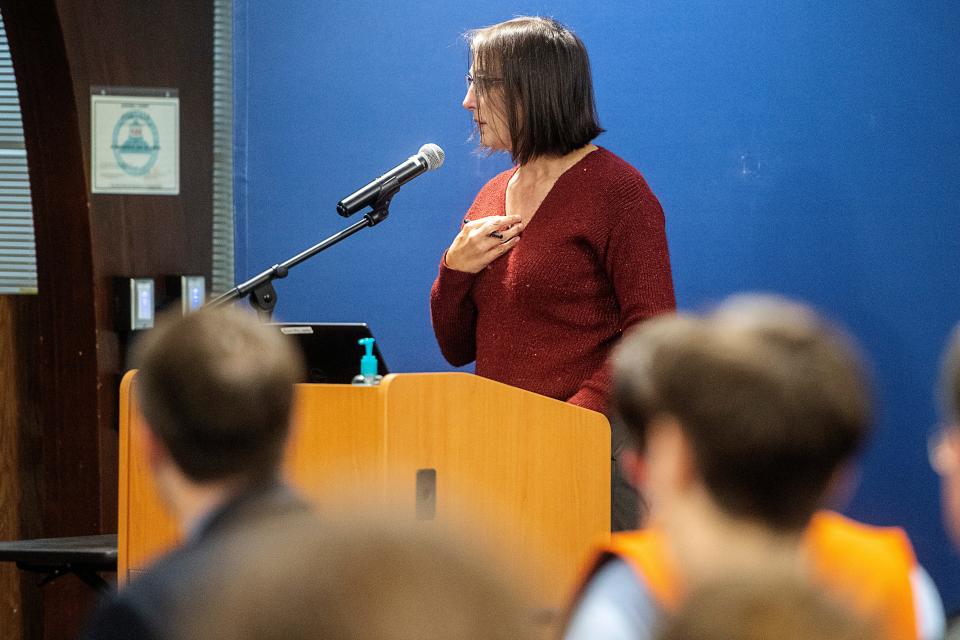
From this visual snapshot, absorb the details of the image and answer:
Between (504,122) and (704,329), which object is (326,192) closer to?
(504,122)

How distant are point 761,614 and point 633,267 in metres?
2.14

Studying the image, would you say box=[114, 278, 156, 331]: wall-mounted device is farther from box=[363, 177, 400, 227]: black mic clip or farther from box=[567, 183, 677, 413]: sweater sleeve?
box=[567, 183, 677, 413]: sweater sleeve

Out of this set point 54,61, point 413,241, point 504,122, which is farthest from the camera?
point 413,241

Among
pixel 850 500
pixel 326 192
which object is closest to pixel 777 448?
pixel 850 500

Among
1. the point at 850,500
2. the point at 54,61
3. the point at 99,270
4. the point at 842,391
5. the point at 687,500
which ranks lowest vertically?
the point at 850,500

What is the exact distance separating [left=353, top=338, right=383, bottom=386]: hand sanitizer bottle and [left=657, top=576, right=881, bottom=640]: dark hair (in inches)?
68.7

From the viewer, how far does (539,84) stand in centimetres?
283

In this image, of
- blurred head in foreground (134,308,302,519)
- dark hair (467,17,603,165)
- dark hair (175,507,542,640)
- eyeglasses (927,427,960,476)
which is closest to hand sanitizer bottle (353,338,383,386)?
dark hair (467,17,603,165)

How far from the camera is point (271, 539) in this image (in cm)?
64

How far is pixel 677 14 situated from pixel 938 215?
3.01 feet

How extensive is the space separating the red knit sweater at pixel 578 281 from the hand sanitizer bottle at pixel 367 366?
455mm

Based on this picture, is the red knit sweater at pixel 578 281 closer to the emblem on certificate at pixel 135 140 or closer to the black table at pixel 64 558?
the black table at pixel 64 558

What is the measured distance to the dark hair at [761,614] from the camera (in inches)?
22.7

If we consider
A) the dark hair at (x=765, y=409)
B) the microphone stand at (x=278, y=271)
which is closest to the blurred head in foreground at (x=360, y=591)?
the dark hair at (x=765, y=409)
